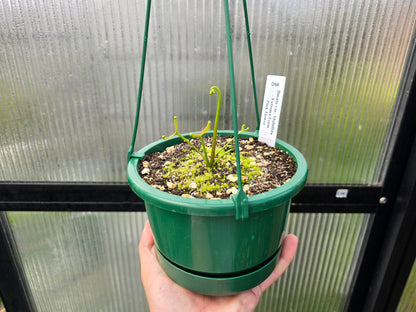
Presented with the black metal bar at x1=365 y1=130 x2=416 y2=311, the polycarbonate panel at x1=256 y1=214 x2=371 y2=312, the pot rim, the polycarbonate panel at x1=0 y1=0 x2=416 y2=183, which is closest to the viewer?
the pot rim

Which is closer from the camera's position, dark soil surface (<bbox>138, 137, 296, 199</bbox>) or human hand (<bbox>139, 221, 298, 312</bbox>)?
dark soil surface (<bbox>138, 137, 296, 199</bbox>)

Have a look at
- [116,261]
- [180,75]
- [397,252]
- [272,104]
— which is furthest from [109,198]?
[397,252]

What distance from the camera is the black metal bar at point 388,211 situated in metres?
0.75

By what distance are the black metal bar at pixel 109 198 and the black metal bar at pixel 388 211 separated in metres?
0.05

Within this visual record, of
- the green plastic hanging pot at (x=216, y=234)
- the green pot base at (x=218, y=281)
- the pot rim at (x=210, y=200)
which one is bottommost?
the green pot base at (x=218, y=281)

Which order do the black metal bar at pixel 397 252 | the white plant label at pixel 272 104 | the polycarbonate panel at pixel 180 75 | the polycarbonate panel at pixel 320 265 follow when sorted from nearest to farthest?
1. the white plant label at pixel 272 104
2. the polycarbonate panel at pixel 180 75
3. the black metal bar at pixel 397 252
4. the polycarbonate panel at pixel 320 265

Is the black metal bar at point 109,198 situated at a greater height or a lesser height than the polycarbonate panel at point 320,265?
greater

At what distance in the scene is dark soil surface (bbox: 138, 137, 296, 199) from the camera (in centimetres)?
49

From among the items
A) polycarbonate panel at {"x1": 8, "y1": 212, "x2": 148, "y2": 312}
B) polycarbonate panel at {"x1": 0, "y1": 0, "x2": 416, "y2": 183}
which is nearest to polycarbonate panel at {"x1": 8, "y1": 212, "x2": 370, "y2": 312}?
polycarbonate panel at {"x1": 8, "y1": 212, "x2": 148, "y2": 312}

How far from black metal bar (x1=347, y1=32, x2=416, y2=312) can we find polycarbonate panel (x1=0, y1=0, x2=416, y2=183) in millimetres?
33

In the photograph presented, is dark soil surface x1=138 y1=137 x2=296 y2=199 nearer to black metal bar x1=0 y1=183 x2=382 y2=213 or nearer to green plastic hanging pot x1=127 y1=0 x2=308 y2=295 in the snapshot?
green plastic hanging pot x1=127 y1=0 x2=308 y2=295

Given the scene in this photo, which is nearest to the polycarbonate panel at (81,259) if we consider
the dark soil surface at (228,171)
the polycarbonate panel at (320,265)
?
the dark soil surface at (228,171)

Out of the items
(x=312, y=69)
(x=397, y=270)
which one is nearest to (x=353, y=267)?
(x=397, y=270)

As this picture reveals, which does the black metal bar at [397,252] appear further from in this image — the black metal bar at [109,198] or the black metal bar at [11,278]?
the black metal bar at [11,278]
